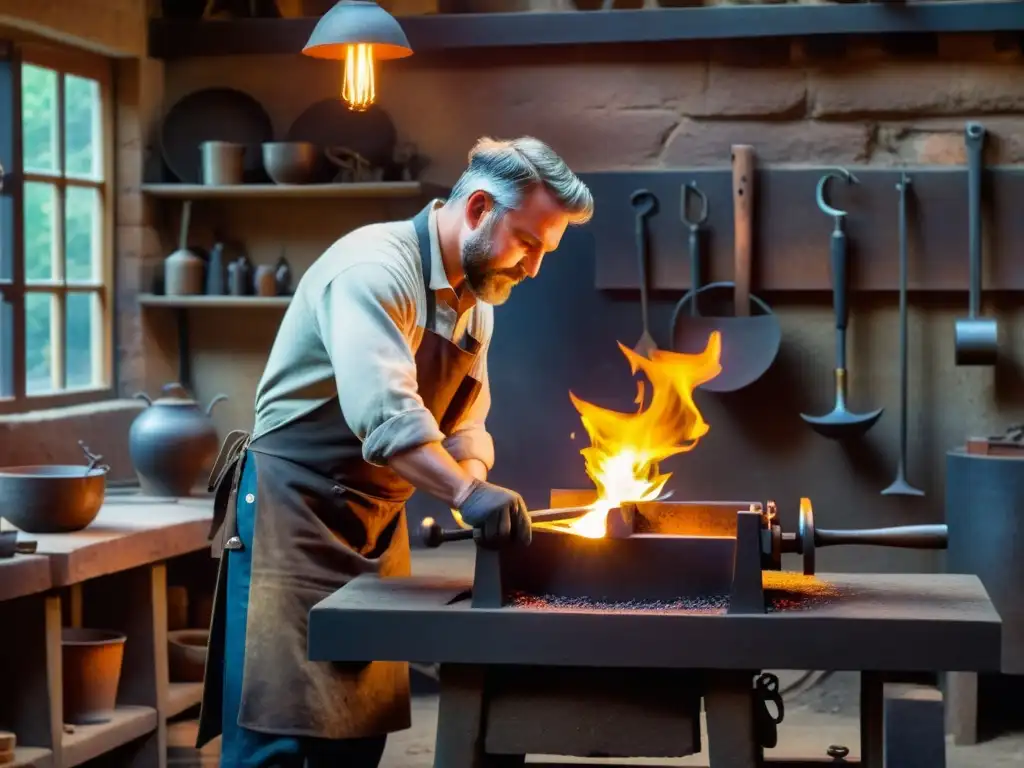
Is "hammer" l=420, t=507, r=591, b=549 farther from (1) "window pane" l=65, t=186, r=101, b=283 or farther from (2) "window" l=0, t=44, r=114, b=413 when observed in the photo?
(1) "window pane" l=65, t=186, r=101, b=283

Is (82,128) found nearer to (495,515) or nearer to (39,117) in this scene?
(39,117)

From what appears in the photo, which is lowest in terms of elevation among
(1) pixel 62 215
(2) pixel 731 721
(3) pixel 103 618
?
(3) pixel 103 618

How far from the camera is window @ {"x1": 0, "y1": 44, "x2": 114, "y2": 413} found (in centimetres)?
457

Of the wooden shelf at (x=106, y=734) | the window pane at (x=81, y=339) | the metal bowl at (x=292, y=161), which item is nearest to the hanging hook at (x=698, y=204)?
the metal bowl at (x=292, y=161)

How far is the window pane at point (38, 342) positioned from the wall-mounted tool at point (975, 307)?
283 centimetres

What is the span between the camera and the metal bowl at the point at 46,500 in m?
3.82

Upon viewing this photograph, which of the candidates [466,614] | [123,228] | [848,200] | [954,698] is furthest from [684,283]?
[466,614]

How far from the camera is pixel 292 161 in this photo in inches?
191

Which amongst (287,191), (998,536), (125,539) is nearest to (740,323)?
(998,536)

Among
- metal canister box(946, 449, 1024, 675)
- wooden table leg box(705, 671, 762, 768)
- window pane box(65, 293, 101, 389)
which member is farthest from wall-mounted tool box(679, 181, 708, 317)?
wooden table leg box(705, 671, 762, 768)

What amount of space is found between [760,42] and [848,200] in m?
0.57

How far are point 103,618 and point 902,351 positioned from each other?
2498 mm

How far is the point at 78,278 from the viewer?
497cm

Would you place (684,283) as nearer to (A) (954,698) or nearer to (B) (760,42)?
(B) (760,42)
